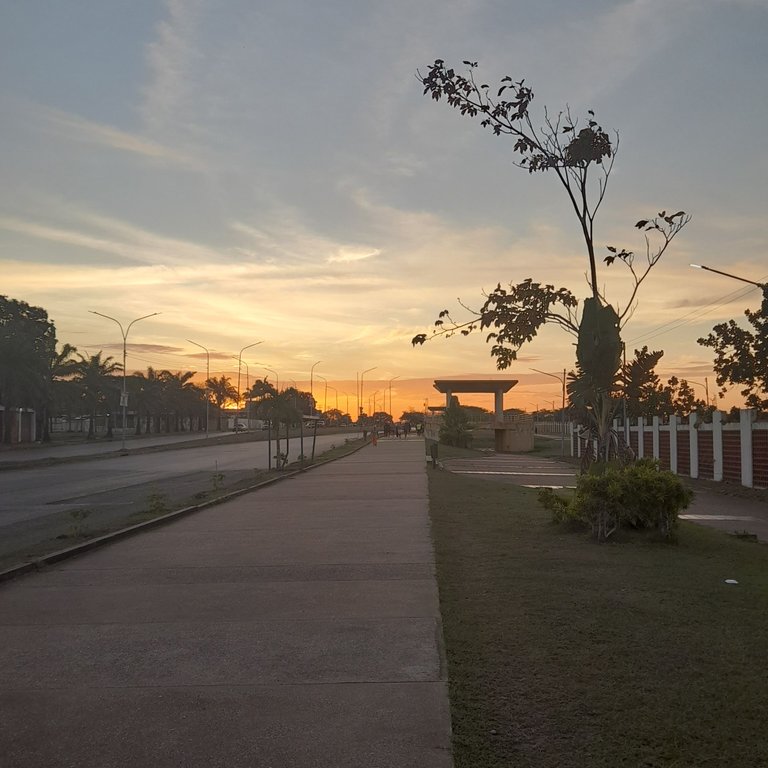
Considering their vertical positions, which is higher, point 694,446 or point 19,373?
point 19,373

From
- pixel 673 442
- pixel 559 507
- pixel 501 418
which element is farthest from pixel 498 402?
pixel 559 507

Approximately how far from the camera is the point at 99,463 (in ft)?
126

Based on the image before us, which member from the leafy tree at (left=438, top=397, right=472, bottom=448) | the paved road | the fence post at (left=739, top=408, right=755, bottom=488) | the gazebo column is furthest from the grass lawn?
the gazebo column

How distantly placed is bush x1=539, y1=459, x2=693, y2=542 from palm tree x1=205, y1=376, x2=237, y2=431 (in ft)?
389

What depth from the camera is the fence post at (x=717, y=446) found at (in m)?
24.3

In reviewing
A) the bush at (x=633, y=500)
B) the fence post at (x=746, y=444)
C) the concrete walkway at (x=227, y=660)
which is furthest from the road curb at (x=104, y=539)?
the fence post at (x=746, y=444)

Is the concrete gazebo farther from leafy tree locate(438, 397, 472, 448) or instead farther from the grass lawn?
the grass lawn

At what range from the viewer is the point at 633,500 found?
10.5 m

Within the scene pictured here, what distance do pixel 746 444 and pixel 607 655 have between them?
60.4ft

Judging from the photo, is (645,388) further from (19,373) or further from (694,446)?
(19,373)

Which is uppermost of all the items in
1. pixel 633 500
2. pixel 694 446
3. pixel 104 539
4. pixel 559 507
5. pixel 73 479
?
pixel 694 446

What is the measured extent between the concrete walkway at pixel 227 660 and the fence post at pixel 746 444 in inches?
551

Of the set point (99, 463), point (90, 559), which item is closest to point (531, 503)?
point (90, 559)

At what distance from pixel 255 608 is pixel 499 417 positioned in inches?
2918
